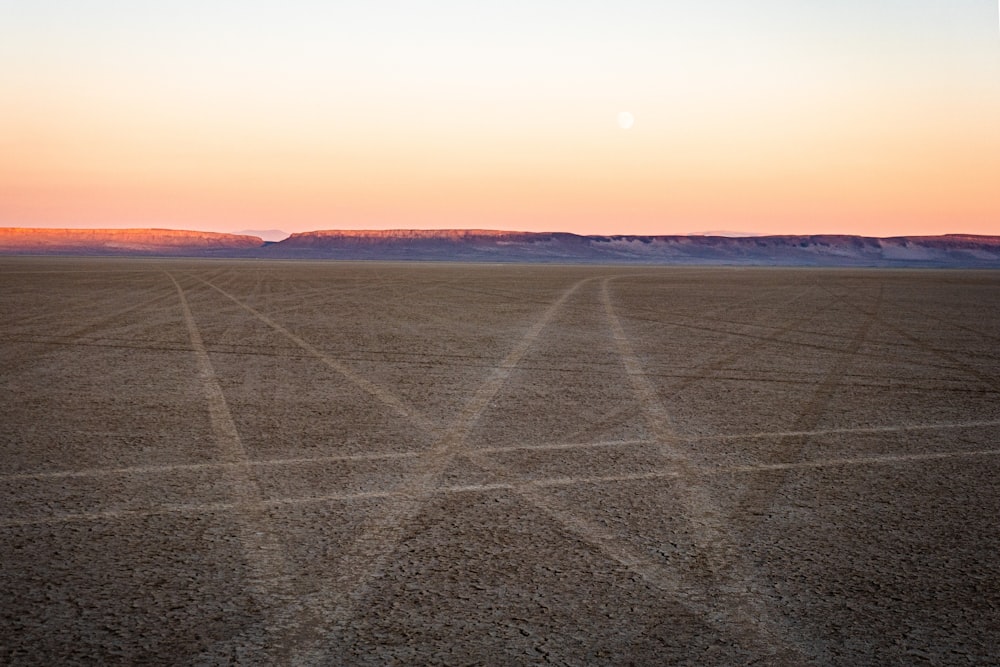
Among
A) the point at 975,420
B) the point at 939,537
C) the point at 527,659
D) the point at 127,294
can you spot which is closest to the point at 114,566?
the point at 527,659

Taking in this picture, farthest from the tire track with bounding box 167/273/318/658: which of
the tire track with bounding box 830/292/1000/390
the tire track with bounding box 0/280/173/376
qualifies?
the tire track with bounding box 830/292/1000/390

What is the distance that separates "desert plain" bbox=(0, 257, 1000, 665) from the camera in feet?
10.1

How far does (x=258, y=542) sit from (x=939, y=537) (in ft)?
10.7

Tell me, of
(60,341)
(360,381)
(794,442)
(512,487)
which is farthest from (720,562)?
(60,341)

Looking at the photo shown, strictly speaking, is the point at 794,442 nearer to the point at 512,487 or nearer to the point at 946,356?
the point at 512,487

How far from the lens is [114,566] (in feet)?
11.9

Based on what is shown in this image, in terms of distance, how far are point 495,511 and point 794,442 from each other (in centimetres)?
277

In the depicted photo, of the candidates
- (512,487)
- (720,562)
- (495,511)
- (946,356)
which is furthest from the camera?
(946,356)

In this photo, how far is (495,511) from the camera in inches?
175

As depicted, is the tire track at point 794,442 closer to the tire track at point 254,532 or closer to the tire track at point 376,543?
the tire track at point 376,543

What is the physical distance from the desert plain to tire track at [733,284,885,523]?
3 cm

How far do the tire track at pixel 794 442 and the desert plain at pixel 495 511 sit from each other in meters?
0.03

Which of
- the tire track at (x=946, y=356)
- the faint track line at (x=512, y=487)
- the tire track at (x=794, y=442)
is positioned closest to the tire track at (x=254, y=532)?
the faint track line at (x=512, y=487)

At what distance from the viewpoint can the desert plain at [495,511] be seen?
10.1 ft
